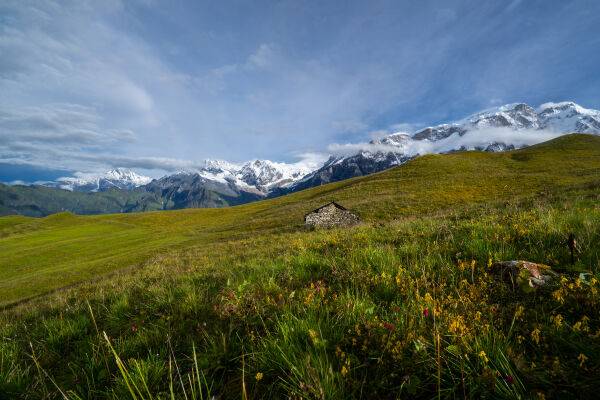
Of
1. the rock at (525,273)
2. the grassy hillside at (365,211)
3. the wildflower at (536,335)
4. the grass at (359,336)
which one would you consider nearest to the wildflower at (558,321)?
the grass at (359,336)

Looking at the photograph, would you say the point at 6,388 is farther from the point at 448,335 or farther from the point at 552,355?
the point at 552,355

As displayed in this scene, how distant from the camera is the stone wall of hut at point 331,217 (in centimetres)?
2420

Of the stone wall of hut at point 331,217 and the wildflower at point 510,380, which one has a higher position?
the wildflower at point 510,380

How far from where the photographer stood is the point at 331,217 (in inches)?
969

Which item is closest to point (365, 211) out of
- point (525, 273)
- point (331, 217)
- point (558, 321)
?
point (331, 217)

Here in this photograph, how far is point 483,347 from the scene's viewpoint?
1715mm

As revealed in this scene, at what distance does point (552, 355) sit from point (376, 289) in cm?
172

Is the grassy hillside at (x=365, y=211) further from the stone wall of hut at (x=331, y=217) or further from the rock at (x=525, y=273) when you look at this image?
the rock at (x=525, y=273)

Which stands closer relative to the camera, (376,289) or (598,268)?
(598,268)

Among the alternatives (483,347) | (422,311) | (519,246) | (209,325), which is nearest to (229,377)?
(209,325)

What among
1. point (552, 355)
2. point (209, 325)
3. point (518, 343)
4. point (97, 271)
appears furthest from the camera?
point (97, 271)

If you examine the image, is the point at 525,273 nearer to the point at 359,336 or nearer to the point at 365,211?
the point at 359,336

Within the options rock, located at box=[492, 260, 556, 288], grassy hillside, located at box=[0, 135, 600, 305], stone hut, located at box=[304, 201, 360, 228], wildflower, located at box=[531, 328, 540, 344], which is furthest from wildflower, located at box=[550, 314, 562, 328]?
stone hut, located at box=[304, 201, 360, 228]

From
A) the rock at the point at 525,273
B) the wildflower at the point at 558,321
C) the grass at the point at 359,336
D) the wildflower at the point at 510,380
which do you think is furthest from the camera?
the rock at the point at 525,273
